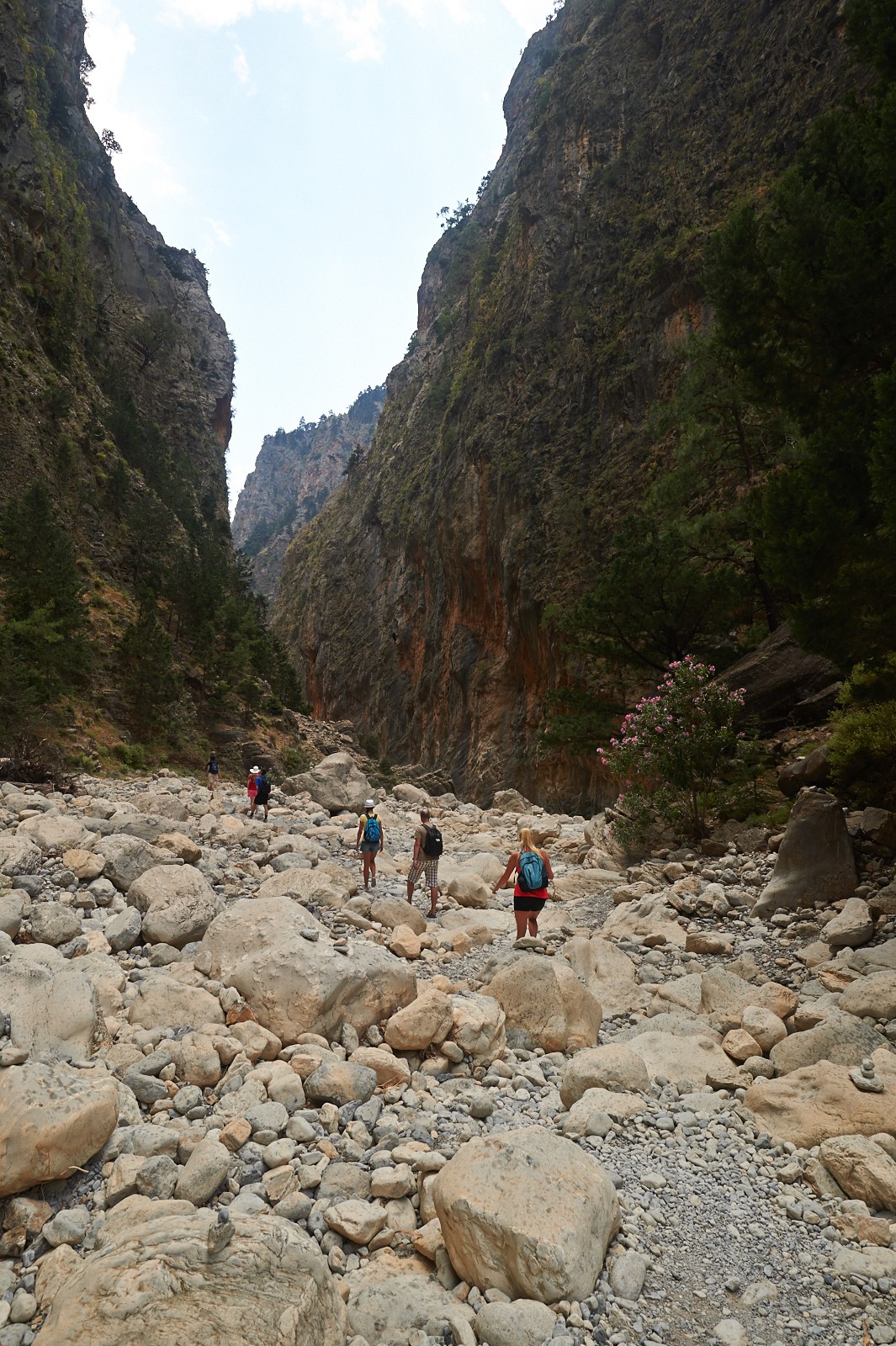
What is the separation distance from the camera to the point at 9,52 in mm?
35594

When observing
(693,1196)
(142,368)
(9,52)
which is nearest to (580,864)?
(693,1196)

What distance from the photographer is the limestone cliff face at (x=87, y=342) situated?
2833cm

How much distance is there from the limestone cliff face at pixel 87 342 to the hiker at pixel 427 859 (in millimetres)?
21887

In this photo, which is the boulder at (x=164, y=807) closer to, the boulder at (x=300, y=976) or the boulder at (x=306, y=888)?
the boulder at (x=306, y=888)

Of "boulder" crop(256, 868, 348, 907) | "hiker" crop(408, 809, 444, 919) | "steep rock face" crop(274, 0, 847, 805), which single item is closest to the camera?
"boulder" crop(256, 868, 348, 907)

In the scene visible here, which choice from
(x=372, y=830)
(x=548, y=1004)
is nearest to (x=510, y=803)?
(x=372, y=830)

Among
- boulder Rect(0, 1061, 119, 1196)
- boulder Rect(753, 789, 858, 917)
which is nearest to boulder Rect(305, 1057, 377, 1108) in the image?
boulder Rect(0, 1061, 119, 1196)

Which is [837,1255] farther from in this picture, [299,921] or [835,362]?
[835,362]

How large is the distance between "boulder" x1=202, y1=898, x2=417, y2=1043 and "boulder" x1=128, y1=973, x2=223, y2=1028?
25cm

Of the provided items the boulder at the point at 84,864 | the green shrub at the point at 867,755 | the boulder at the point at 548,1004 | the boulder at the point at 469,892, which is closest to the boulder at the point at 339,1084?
the boulder at the point at 548,1004

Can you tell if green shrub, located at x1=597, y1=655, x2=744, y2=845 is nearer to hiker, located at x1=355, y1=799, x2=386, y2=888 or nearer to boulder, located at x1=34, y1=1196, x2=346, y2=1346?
hiker, located at x1=355, y1=799, x2=386, y2=888

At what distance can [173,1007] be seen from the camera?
4309 mm

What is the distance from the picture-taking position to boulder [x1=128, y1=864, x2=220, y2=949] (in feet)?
18.4

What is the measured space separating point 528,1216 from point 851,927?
4406 millimetres
